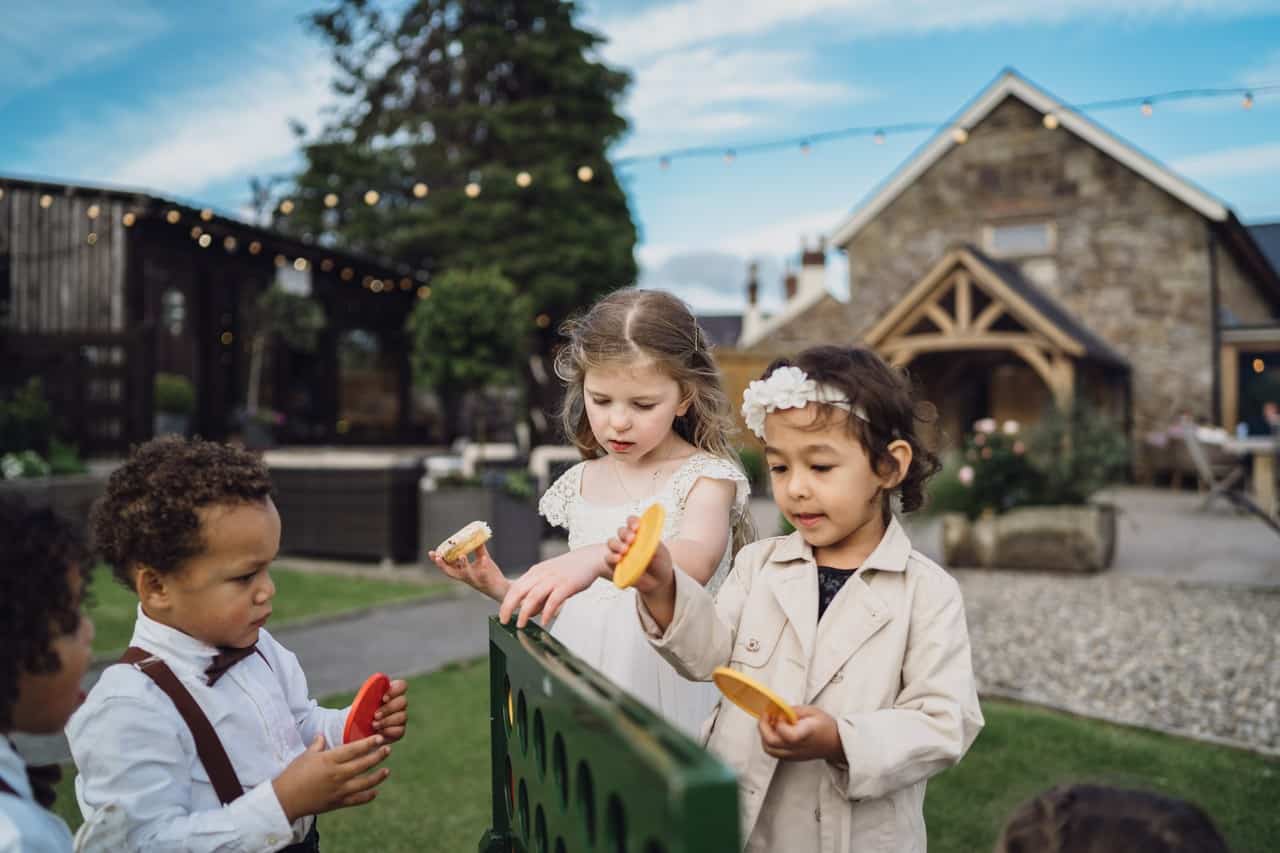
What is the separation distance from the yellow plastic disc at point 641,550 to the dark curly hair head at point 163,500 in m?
0.69

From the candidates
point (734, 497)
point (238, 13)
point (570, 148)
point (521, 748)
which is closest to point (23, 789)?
point (521, 748)

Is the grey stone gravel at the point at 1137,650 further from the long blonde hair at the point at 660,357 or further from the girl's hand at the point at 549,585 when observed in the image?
the girl's hand at the point at 549,585

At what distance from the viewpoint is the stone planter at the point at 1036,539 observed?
841 centimetres

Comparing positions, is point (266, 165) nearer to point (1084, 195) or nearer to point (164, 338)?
point (164, 338)

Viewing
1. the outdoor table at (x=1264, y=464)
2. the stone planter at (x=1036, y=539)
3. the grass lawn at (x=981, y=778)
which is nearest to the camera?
the grass lawn at (x=981, y=778)

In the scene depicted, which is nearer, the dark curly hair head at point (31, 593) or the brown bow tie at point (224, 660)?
the dark curly hair head at point (31, 593)

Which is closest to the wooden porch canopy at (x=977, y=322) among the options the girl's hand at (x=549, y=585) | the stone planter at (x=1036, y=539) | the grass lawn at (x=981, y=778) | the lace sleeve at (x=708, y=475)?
the stone planter at (x=1036, y=539)

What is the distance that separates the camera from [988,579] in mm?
8250

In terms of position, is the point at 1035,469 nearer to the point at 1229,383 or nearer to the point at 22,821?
the point at 22,821

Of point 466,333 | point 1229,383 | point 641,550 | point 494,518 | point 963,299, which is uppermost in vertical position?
point 963,299

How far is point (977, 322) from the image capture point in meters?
14.8

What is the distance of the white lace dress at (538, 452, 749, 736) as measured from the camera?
2.15m

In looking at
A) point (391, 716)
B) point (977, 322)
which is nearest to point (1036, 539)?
point (977, 322)

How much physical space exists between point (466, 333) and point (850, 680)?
797cm
